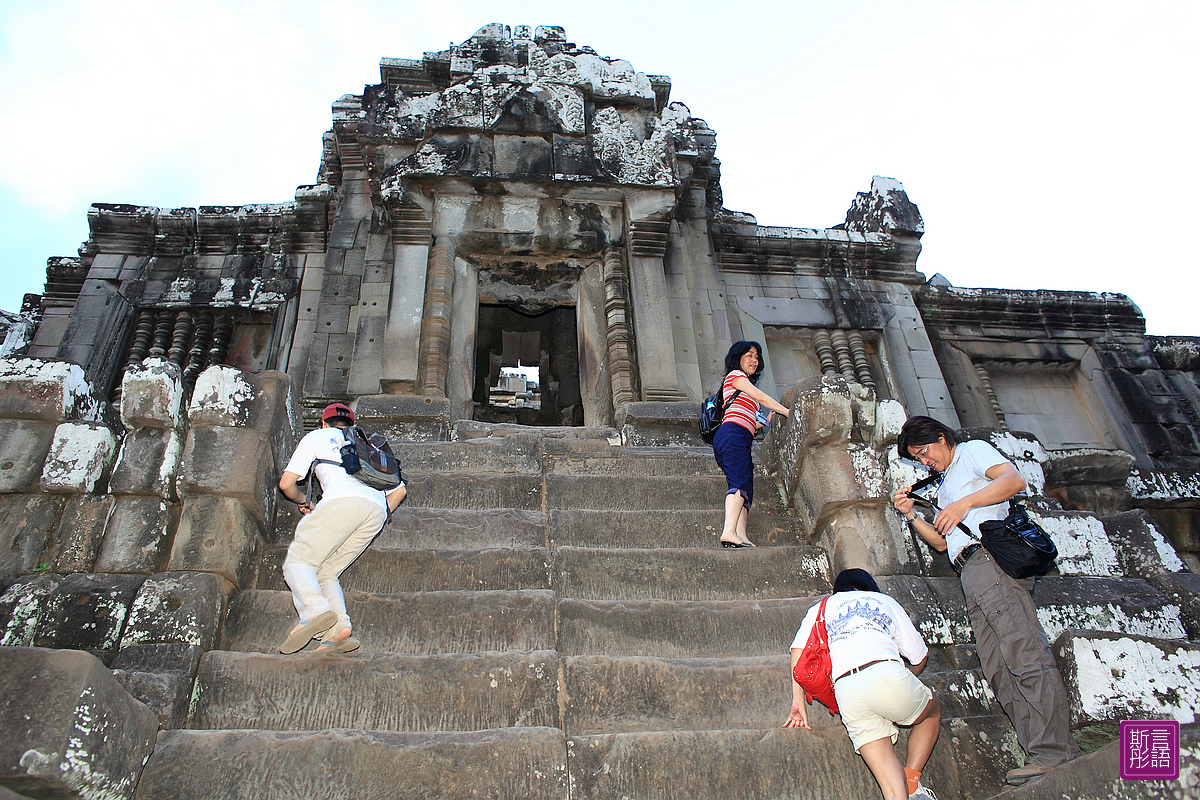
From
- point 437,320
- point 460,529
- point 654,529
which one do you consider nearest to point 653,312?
point 437,320

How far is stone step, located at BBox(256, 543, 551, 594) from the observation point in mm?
3889

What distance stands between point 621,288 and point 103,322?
6293mm

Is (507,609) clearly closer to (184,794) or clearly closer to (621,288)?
(184,794)

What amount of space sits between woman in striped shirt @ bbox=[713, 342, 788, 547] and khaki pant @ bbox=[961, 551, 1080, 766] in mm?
1258

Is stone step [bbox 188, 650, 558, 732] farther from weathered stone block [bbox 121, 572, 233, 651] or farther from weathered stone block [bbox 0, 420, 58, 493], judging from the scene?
weathered stone block [bbox 0, 420, 58, 493]

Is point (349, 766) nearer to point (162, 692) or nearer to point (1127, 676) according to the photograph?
point (162, 692)

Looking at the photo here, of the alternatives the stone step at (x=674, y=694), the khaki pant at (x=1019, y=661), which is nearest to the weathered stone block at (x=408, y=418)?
the stone step at (x=674, y=694)

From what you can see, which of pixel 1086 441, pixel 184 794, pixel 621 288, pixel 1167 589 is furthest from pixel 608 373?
pixel 1086 441

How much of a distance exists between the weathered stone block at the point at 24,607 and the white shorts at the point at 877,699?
11.7ft

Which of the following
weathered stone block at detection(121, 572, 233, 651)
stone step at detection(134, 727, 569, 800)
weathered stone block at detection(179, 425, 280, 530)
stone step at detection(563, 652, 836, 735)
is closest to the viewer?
stone step at detection(134, 727, 569, 800)

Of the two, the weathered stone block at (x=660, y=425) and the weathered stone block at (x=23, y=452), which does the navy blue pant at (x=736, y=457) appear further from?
the weathered stone block at (x=23, y=452)

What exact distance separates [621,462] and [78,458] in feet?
11.0

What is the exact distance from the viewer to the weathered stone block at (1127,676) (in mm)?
2916

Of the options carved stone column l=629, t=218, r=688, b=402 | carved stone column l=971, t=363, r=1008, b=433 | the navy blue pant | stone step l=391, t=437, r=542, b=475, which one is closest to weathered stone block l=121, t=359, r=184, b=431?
stone step l=391, t=437, r=542, b=475
